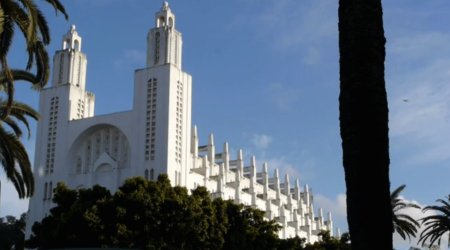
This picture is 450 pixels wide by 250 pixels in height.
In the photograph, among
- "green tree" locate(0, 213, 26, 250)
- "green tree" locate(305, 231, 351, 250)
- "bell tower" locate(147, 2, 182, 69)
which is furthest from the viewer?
"green tree" locate(0, 213, 26, 250)

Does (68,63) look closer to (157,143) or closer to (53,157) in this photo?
(53,157)

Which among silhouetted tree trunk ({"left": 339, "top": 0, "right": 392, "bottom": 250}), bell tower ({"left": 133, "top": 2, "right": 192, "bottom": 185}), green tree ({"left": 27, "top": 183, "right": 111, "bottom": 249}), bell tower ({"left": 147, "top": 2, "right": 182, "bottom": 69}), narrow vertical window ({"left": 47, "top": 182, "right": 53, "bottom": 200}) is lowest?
silhouetted tree trunk ({"left": 339, "top": 0, "right": 392, "bottom": 250})

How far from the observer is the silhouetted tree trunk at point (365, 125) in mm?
8305

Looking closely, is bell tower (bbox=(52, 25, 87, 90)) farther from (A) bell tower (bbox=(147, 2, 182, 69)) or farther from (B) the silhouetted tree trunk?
(B) the silhouetted tree trunk

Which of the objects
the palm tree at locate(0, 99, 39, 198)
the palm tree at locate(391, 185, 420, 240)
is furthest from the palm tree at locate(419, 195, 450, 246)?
the palm tree at locate(0, 99, 39, 198)

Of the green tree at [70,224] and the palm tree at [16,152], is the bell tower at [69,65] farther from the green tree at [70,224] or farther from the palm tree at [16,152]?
the palm tree at [16,152]

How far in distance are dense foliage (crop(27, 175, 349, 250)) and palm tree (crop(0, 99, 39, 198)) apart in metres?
14.2

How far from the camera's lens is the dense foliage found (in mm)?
36938

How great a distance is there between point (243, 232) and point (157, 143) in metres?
19.4

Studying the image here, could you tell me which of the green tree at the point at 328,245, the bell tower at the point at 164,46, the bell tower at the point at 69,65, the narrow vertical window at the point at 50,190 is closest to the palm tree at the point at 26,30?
the green tree at the point at 328,245

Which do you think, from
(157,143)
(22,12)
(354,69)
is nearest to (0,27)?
(22,12)

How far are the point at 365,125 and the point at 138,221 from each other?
99.9 ft

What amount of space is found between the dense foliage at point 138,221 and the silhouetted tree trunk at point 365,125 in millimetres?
28666

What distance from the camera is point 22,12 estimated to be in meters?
17.7
